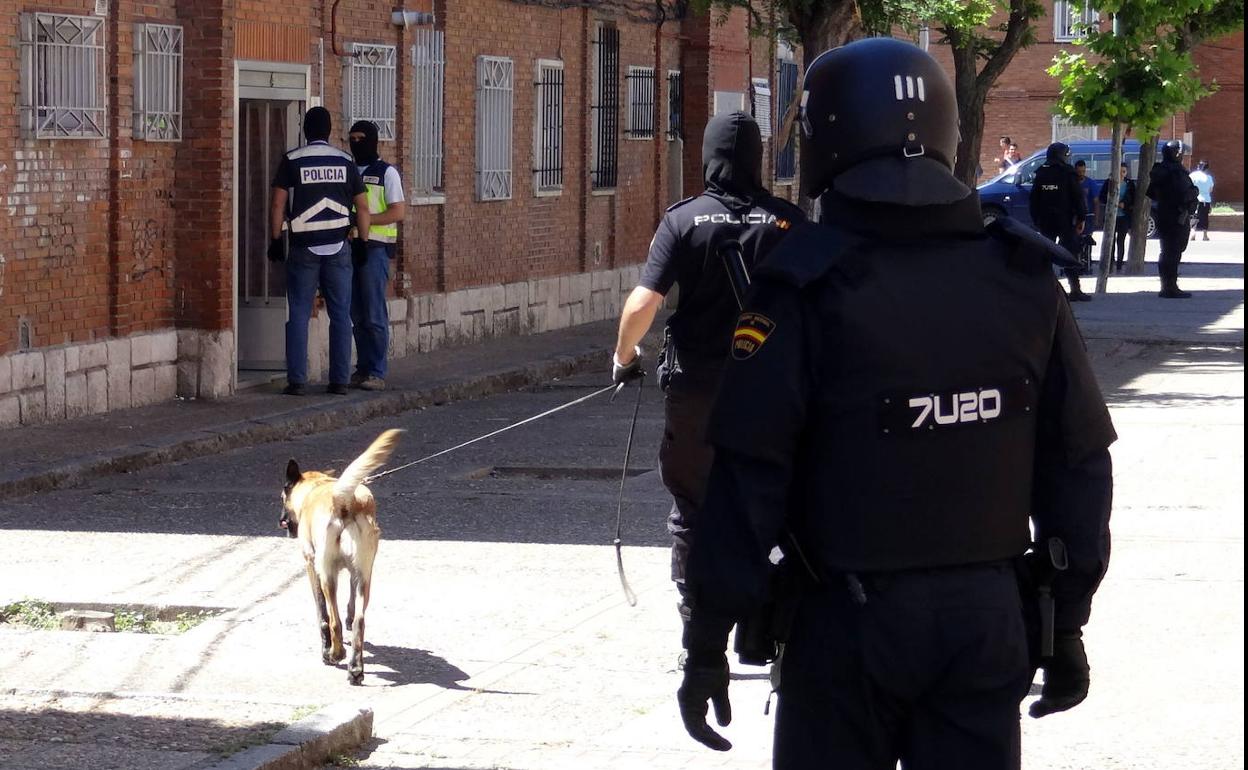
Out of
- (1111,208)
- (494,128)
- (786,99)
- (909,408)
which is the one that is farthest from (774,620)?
(786,99)

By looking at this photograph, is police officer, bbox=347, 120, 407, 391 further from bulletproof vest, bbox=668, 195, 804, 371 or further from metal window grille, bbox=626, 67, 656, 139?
bulletproof vest, bbox=668, 195, 804, 371

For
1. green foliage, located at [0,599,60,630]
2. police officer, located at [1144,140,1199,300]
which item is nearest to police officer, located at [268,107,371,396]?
green foliage, located at [0,599,60,630]

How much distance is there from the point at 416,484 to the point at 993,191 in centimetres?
2685

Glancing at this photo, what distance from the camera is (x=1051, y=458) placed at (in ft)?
12.2

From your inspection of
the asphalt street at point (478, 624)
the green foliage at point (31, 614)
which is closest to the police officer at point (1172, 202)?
the asphalt street at point (478, 624)

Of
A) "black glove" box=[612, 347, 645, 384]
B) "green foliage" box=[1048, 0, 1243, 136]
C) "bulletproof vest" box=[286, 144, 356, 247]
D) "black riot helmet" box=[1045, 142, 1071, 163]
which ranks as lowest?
"black glove" box=[612, 347, 645, 384]

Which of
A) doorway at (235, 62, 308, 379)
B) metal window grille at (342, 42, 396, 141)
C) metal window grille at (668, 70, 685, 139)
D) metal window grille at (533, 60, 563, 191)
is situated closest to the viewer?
doorway at (235, 62, 308, 379)

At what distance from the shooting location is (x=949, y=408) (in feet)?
11.7

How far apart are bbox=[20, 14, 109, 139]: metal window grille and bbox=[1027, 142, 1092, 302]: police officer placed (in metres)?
14.8

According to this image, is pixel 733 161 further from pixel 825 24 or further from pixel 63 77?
pixel 825 24

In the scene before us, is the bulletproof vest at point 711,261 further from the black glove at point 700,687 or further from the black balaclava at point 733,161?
the black glove at point 700,687

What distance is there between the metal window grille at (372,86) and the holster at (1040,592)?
44.6 ft

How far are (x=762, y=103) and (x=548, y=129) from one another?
20.7 ft

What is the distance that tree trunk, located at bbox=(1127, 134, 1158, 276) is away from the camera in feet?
97.5
